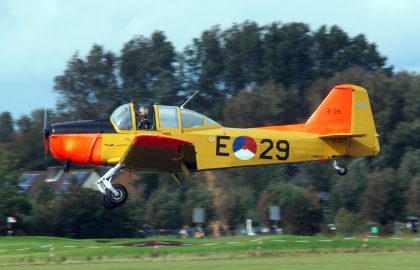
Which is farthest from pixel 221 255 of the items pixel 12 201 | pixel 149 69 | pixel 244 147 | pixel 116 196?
pixel 149 69

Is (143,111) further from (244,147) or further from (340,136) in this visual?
(340,136)

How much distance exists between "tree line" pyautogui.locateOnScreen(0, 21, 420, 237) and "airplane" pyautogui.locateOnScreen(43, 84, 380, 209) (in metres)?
17.2

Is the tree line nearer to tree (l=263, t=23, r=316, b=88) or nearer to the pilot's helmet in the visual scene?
tree (l=263, t=23, r=316, b=88)

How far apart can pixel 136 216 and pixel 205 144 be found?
22815 millimetres

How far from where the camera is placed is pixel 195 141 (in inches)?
778

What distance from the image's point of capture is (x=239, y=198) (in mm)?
50812

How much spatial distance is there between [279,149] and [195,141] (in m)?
2.15

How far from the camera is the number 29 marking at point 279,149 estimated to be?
20.6m

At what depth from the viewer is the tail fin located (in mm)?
20922

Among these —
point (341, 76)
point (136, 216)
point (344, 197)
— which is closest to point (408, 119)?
point (341, 76)

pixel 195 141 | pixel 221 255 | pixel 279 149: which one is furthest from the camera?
pixel 221 255

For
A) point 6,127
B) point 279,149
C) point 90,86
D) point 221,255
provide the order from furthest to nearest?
point 6,127 < point 90,86 < point 221,255 < point 279,149

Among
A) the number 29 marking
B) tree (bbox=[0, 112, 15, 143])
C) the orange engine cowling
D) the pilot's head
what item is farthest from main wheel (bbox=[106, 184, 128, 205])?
tree (bbox=[0, 112, 15, 143])

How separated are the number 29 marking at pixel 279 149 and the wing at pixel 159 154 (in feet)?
5.67
